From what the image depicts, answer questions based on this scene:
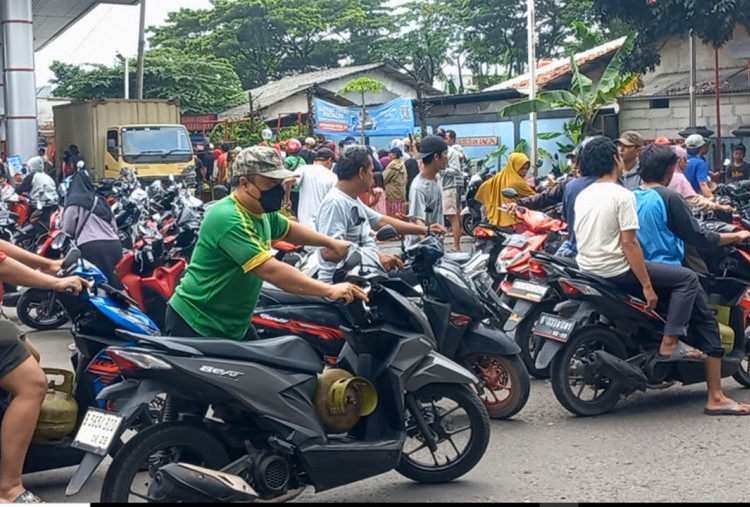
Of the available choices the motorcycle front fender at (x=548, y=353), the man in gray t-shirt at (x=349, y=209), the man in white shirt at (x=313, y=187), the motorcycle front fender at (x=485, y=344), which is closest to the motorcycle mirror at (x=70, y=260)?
the man in gray t-shirt at (x=349, y=209)

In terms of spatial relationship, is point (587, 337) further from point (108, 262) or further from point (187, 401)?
point (108, 262)

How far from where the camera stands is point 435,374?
189 inches

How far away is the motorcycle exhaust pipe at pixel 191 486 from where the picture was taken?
4078mm

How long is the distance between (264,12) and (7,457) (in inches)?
1695

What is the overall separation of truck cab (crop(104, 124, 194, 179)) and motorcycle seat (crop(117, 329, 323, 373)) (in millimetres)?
→ 19277

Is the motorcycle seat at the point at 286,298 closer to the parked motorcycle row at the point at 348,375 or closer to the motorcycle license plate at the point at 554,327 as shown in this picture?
the parked motorcycle row at the point at 348,375

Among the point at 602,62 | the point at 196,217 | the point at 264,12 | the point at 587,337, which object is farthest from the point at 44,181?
the point at 264,12

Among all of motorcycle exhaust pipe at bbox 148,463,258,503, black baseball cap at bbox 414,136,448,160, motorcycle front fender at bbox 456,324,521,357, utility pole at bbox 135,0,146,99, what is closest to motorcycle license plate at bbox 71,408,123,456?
motorcycle exhaust pipe at bbox 148,463,258,503

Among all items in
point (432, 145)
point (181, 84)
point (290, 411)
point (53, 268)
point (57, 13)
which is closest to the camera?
point (290, 411)

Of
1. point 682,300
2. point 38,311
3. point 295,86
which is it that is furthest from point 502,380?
point 295,86

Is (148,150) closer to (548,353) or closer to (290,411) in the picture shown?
(548,353)

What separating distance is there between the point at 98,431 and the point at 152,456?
0.24 metres

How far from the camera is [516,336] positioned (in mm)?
7285

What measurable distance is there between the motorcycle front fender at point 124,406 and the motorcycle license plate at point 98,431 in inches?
0.8
